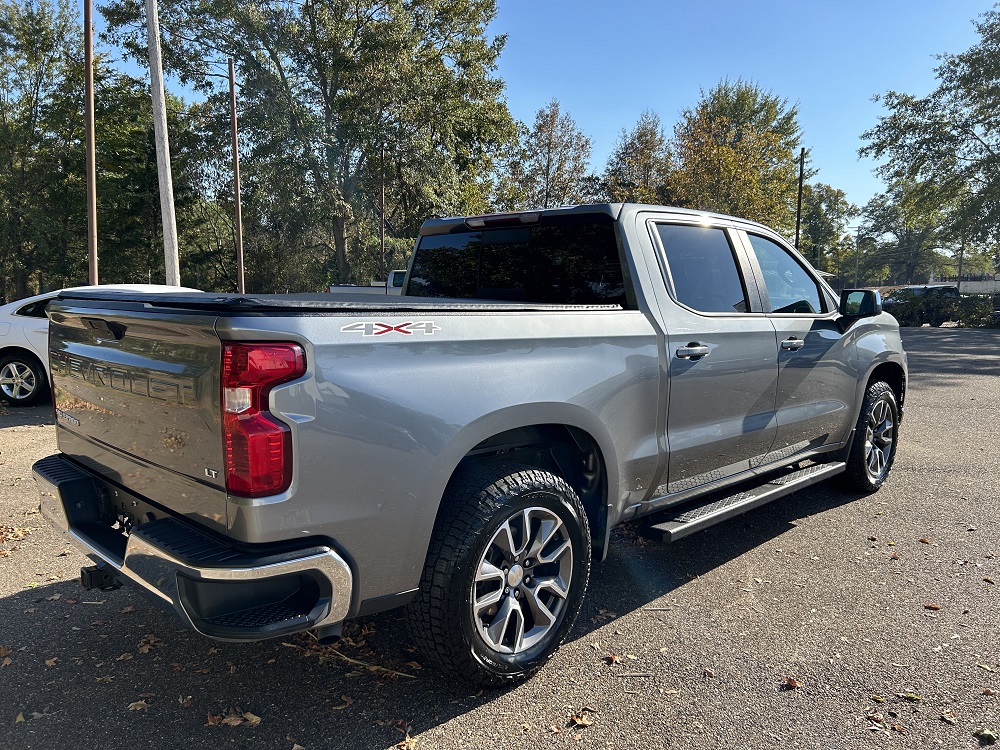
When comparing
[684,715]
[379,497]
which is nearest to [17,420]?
[379,497]

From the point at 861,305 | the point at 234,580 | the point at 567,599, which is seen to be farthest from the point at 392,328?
the point at 861,305

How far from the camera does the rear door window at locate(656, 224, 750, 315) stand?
3.71 m

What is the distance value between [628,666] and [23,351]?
9.39 meters

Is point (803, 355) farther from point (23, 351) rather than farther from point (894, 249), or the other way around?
point (894, 249)

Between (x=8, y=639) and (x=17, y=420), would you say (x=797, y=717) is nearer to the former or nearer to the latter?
(x=8, y=639)

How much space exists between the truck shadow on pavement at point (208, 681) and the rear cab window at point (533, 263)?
1.67 meters

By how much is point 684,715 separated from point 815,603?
1.36 meters

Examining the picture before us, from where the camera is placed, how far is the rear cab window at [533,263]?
3561 millimetres

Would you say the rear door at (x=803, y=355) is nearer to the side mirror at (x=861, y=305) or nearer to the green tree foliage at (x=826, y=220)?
the side mirror at (x=861, y=305)

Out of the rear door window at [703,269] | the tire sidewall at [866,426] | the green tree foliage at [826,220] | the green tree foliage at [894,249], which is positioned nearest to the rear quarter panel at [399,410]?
the rear door window at [703,269]

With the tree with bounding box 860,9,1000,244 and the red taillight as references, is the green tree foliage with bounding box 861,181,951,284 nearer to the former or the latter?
the tree with bounding box 860,9,1000,244

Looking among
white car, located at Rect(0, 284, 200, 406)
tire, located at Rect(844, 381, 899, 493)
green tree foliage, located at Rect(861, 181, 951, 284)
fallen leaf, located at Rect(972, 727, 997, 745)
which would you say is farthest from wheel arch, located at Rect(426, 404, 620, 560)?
green tree foliage, located at Rect(861, 181, 951, 284)

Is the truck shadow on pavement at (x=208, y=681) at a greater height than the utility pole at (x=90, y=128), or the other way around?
the utility pole at (x=90, y=128)

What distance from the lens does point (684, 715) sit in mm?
2697
